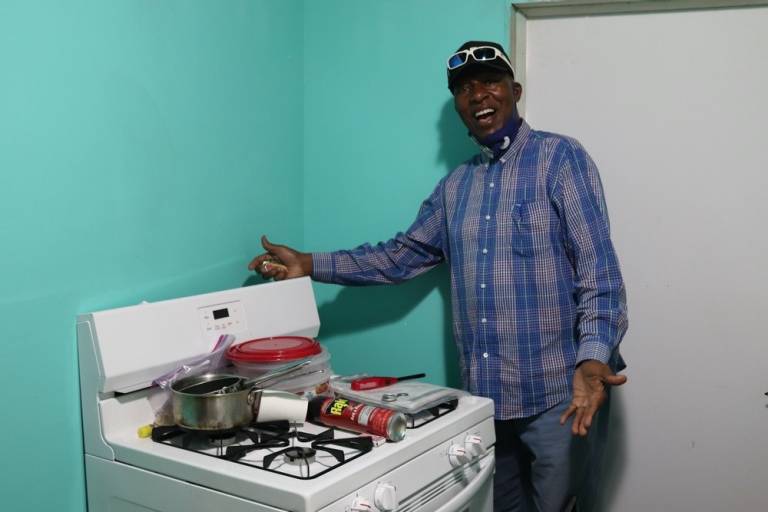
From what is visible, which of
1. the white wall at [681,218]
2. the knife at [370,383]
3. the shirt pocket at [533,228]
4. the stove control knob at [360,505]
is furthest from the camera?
the white wall at [681,218]

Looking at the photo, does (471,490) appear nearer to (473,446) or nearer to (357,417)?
(473,446)

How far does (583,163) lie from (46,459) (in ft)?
4.31

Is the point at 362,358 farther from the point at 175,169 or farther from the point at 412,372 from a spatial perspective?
the point at 175,169

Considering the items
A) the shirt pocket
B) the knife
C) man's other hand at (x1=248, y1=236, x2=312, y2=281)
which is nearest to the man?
the shirt pocket

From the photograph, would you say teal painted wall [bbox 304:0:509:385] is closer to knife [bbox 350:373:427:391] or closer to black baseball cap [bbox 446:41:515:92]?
black baseball cap [bbox 446:41:515:92]

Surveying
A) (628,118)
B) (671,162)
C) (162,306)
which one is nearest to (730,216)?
(671,162)

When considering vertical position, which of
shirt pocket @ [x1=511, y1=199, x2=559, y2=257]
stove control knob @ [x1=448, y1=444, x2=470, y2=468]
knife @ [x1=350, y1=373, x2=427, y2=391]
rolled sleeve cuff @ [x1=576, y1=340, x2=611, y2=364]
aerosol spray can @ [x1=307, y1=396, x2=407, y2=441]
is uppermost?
shirt pocket @ [x1=511, y1=199, x2=559, y2=257]

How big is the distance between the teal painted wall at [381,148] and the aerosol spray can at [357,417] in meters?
0.63

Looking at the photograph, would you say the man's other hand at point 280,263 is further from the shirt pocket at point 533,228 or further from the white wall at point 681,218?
the white wall at point 681,218

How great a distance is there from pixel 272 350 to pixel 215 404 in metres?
0.22

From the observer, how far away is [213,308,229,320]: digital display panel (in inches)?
61.9

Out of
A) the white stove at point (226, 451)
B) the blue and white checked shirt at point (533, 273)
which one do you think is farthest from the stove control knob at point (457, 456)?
the blue and white checked shirt at point (533, 273)

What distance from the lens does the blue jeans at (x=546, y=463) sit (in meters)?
1.67

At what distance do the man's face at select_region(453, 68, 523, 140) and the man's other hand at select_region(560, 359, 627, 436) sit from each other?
2.03 feet
